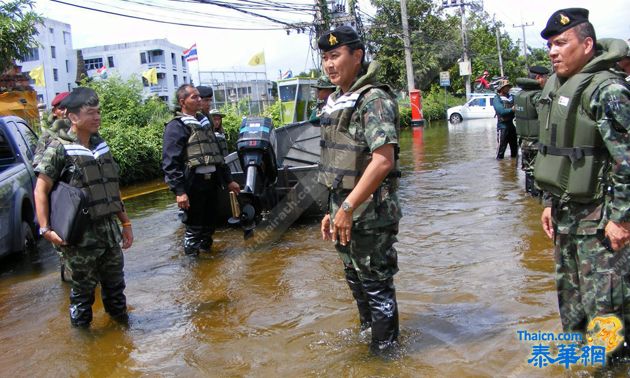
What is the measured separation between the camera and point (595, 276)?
9.18 ft

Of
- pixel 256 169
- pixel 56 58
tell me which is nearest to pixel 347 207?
pixel 256 169

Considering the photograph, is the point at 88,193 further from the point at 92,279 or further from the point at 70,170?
the point at 92,279

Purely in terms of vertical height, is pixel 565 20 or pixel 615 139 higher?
pixel 565 20

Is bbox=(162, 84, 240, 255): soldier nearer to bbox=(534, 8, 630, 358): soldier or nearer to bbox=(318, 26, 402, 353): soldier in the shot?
bbox=(318, 26, 402, 353): soldier

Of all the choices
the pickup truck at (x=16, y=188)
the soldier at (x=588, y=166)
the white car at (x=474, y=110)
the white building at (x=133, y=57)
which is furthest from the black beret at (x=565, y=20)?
the white building at (x=133, y=57)

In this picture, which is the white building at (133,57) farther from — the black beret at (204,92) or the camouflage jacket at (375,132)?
the camouflage jacket at (375,132)

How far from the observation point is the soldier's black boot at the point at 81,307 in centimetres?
403

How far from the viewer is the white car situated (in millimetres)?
33219

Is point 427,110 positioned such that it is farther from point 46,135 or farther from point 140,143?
point 46,135

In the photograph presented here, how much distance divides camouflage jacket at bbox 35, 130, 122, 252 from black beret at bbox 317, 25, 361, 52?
1936mm

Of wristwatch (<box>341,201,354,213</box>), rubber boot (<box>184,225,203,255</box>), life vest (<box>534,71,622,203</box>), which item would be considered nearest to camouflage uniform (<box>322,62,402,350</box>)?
wristwatch (<box>341,201,354,213</box>)

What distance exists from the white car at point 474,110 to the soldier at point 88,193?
1215 inches

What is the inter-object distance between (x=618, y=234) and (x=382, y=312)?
1.32m

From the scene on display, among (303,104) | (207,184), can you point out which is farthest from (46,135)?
(303,104)
